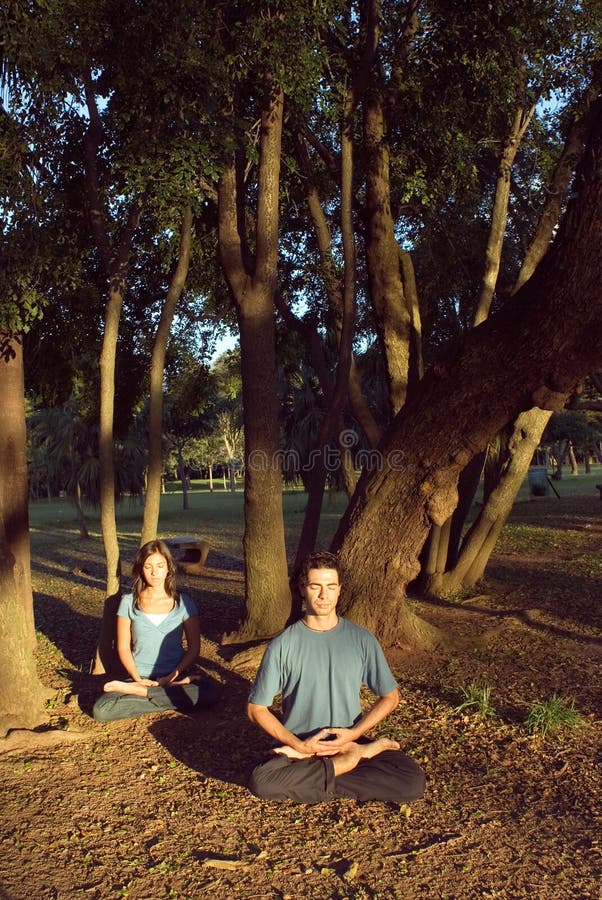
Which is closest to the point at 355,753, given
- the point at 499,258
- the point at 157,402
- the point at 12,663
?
the point at 12,663

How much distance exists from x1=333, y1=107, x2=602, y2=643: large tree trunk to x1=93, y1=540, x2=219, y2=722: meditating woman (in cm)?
191

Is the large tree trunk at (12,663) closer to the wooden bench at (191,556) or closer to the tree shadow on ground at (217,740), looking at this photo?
the tree shadow on ground at (217,740)

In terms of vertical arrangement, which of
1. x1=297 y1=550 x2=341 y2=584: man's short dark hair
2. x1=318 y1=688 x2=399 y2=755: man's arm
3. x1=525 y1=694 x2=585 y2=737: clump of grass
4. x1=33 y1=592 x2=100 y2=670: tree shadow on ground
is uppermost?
x1=297 y1=550 x2=341 y2=584: man's short dark hair

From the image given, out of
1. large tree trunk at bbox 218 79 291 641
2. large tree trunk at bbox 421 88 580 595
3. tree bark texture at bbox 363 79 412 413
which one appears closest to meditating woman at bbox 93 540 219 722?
large tree trunk at bbox 218 79 291 641

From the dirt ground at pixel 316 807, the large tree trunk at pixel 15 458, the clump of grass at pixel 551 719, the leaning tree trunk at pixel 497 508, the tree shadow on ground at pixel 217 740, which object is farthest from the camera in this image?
the leaning tree trunk at pixel 497 508

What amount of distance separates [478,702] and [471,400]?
2237mm

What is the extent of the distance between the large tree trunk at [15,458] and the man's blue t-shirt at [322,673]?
324cm

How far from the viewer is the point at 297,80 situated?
7598 mm

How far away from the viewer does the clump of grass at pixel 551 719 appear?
5357mm

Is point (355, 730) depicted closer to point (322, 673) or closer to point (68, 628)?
point (322, 673)

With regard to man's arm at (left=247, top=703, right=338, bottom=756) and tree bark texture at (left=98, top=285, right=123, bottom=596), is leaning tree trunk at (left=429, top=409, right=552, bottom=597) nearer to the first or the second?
tree bark texture at (left=98, top=285, right=123, bottom=596)

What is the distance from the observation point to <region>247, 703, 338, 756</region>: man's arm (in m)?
4.29

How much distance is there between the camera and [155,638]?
5.85 meters

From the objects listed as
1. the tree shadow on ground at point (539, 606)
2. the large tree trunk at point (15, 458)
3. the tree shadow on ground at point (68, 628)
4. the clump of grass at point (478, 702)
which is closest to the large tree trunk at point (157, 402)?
the large tree trunk at point (15, 458)
